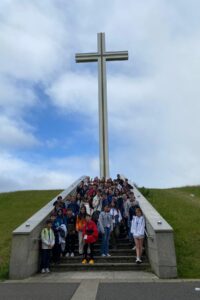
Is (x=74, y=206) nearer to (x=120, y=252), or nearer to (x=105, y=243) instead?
(x=105, y=243)

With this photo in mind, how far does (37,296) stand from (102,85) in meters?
18.6

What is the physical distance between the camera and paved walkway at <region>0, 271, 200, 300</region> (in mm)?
8406

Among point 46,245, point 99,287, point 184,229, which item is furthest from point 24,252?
point 184,229

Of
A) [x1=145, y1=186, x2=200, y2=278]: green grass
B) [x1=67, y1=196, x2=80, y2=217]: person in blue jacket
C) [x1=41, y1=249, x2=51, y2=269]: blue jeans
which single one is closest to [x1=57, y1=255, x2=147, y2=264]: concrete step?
[x1=41, y1=249, x2=51, y2=269]: blue jeans

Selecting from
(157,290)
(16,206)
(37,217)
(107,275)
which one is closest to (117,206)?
(37,217)

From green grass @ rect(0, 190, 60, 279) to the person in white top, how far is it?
11.2ft

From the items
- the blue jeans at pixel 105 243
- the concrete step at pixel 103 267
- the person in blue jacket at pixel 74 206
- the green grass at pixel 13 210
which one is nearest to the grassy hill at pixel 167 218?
the green grass at pixel 13 210

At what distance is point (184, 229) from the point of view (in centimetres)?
1412

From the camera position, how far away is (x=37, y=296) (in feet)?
27.9

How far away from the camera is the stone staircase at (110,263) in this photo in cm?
1151

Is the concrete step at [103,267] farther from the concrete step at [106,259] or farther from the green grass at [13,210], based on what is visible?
the green grass at [13,210]

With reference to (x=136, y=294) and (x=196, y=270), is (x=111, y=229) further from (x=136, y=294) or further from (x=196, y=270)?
(x=136, y=294)

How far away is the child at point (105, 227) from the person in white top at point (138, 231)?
2.91 ft

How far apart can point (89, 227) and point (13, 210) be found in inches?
323
